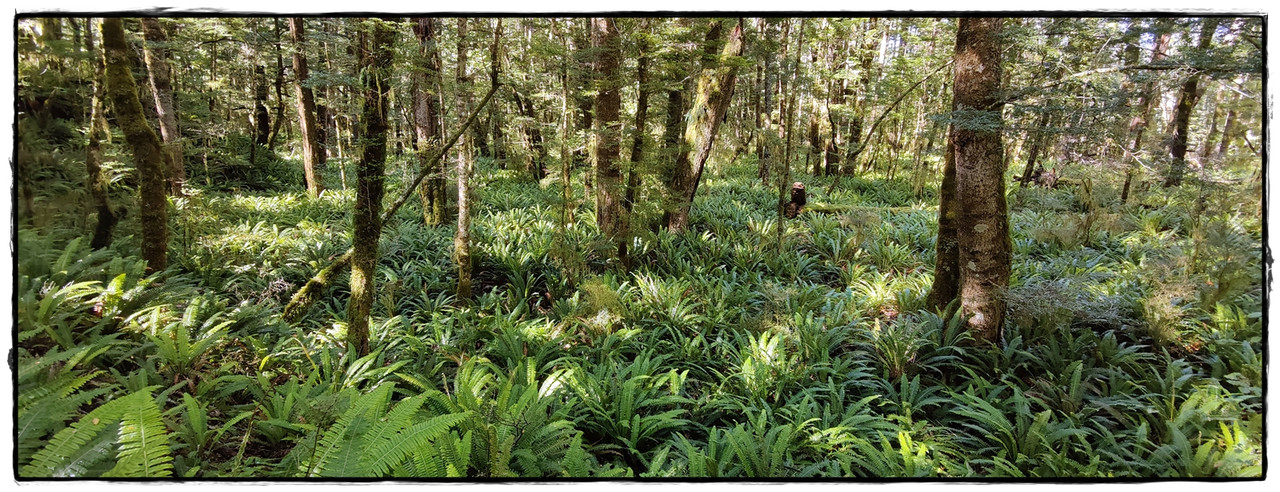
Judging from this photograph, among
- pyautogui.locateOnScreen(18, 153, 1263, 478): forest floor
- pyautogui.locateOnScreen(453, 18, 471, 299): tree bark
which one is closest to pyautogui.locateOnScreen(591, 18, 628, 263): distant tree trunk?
pyautogui.locateOnScreen(18, 153, 1263, 478): forest floor

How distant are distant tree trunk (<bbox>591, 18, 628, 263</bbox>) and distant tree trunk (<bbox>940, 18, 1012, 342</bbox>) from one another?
309 cm

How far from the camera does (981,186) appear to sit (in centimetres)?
370

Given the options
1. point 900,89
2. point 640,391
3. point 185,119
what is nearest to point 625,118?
point 640,391

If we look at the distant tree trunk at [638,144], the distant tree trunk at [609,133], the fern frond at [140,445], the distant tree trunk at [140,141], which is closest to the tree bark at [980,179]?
the distant tree trunk at [638,144]

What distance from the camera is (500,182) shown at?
43.7 ft

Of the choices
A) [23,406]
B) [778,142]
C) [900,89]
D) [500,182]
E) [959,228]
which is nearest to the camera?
[23,406]

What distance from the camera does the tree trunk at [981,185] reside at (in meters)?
3.46

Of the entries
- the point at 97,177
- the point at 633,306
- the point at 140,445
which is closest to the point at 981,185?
the point at 633,306

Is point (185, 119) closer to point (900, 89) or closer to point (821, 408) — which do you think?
point (821, 408)

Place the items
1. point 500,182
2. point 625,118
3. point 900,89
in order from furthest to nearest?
point 500,182 → point 900,89 → point 625,118

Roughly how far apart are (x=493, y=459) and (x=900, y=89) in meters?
10.8

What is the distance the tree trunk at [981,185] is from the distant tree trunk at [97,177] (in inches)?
296

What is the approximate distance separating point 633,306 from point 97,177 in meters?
5.49

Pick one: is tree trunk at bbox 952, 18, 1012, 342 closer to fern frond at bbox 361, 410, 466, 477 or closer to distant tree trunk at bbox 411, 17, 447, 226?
fern frond at bbox 361, 410, 466, 477
